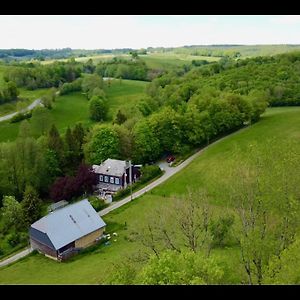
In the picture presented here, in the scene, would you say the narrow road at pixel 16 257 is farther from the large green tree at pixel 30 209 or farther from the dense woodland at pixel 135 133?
the large green tree at pixel 30 209

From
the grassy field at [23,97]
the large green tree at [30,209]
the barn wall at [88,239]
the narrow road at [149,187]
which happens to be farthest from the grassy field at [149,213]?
the grassy field at [23,97]

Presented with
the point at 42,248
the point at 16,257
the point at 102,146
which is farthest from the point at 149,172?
the point at 16,257

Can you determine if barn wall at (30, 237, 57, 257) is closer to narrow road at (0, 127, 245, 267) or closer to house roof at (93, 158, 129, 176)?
narrow road at (0, 127, 245, 267)

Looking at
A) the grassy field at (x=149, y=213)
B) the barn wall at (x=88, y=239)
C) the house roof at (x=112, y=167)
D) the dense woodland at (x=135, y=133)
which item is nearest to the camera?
the grassy field at (x=149, y=213)

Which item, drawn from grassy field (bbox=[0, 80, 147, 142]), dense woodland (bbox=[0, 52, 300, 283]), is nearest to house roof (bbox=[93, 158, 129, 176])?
dense woodland (bbox=[0, 52, 300, 283])

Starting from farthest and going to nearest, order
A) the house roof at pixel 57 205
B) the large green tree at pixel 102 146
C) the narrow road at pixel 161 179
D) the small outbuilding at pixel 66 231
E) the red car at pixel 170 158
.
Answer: the red car at pixel 170 158
the large green tree at pixel 102 146
the narrow road at pixel 161 179
the house roof at pixel 57 205
the small outbuilding at pixel 66 231
